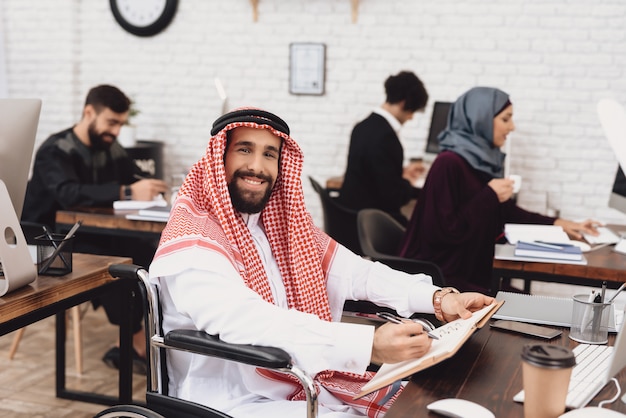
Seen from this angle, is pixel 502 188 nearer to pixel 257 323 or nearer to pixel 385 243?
pixel 385 243

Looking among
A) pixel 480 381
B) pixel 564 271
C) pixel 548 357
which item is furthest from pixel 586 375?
pixel 564 271

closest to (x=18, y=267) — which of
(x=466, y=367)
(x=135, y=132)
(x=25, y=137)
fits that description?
(x=25, y=137)

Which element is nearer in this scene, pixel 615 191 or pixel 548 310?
pixel 548 310

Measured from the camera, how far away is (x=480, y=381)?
129 cm

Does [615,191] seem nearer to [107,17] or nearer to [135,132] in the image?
[135,132]

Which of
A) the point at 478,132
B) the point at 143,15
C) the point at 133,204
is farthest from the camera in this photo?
the point at 143,15

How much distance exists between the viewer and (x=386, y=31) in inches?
193

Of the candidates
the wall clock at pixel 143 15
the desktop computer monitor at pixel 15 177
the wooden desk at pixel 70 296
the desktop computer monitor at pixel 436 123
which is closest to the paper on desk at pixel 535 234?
the wooden desk at pixel 70 296

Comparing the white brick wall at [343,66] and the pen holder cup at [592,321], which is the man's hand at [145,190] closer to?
the white brick wall at [343,66]

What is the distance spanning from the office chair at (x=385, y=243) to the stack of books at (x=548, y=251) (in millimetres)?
341

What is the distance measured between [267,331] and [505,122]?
1.99 meters

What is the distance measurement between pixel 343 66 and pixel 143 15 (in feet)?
5.42

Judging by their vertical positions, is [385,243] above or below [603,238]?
below

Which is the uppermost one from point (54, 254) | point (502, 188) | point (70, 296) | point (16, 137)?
point (16, 137)
